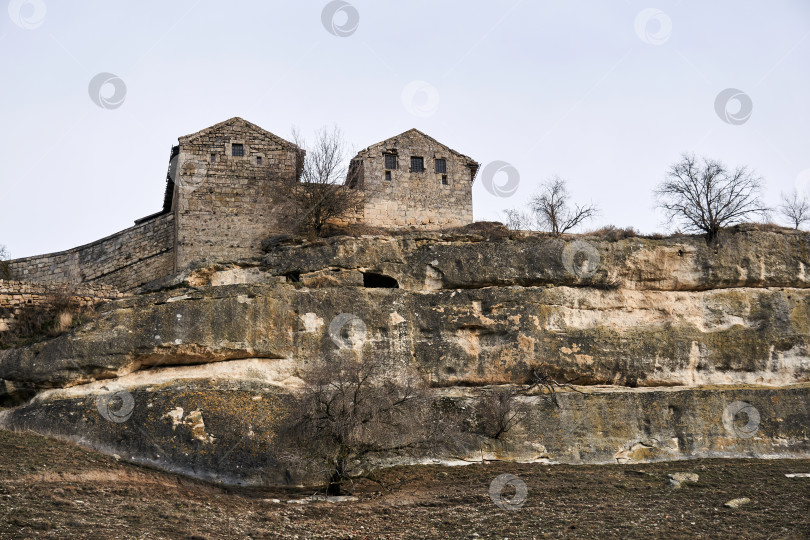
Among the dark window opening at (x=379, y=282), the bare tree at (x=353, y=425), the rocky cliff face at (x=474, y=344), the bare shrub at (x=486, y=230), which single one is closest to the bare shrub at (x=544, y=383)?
Result: the rocky cliff face at (x=474, y=344)

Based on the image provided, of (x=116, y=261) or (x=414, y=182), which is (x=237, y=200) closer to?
(x=116, y=261)

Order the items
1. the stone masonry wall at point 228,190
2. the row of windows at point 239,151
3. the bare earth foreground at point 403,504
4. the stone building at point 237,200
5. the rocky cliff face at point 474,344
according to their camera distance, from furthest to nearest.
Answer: the row of windows at point 239,151
the stone building at point 237,200
the stone masonry wall at point 228,190
the rocky cliff face at point 474,344
the bare earth foreground at point 403,504

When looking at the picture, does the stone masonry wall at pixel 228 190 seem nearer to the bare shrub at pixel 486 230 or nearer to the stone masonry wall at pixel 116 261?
the stone masonry wall at pixel 116 261

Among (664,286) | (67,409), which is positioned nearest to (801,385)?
(664,286)

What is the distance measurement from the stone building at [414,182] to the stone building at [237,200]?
3 cm

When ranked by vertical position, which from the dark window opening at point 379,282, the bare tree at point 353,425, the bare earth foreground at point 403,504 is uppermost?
the dark window opening at point 379,282

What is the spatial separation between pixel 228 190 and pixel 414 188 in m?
6.14

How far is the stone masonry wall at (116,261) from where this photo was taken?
1214 inches

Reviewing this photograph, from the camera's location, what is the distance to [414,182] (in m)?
32.3

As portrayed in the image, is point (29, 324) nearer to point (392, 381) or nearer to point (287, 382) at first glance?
point (287, 382)

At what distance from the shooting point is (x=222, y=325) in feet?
82.2

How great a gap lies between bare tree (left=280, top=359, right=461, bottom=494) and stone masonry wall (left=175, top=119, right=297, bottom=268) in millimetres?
7163

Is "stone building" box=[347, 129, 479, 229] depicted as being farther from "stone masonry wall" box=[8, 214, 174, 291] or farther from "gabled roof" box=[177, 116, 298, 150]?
"stone masonry wall" box=[8, 214, 174, 291]

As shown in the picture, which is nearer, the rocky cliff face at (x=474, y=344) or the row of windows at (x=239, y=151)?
the rocky cliff face at (x=474, y=344)
